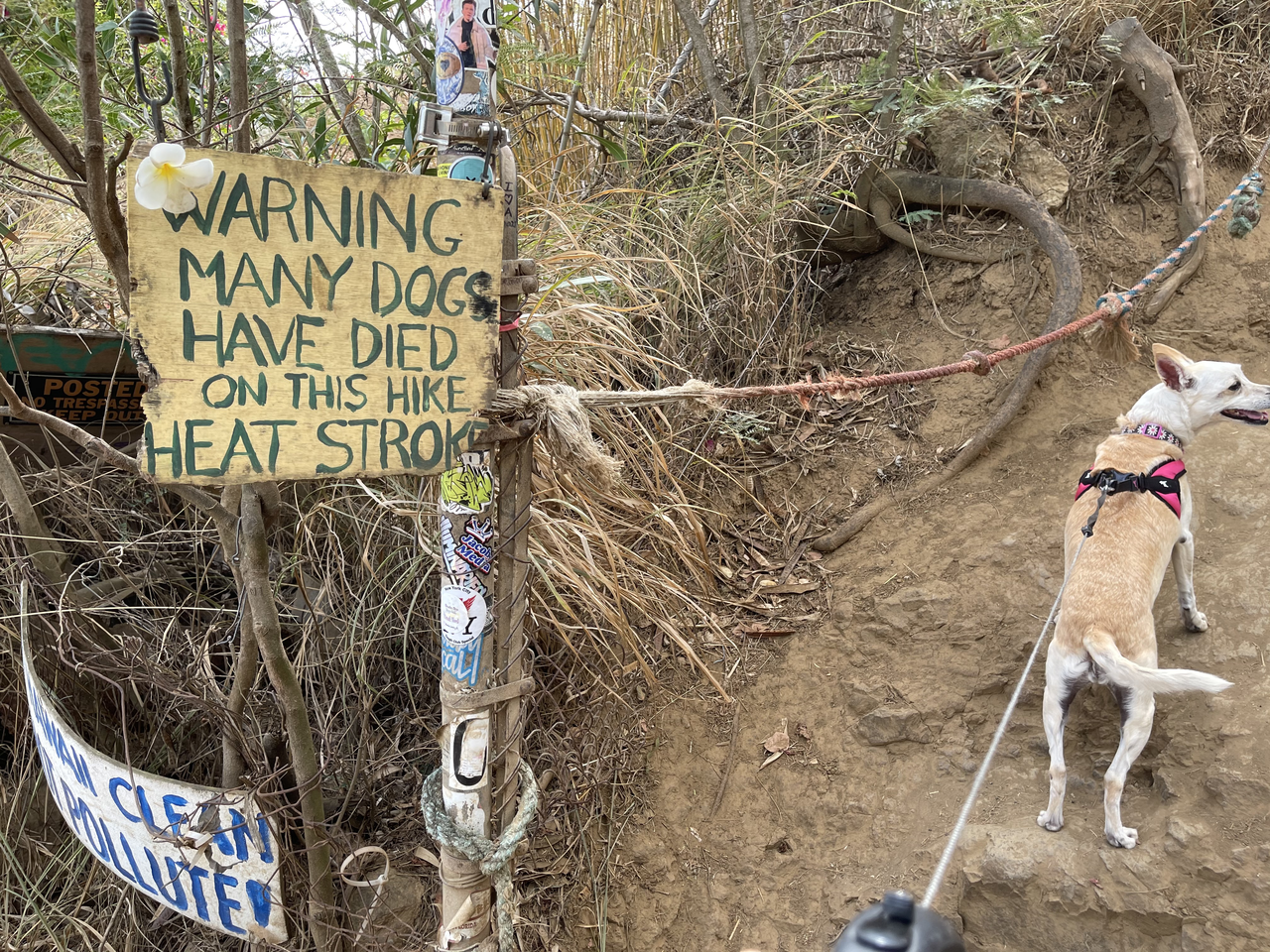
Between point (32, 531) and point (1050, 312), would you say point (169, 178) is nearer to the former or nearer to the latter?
point (32, 531)

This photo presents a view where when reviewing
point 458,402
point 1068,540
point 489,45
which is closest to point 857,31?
point 1068,540

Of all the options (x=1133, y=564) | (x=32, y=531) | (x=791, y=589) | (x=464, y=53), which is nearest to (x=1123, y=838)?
(x=1133, y=564)

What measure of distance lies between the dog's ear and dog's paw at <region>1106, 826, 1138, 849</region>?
1421mm

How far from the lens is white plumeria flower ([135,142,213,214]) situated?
1366 millimetres

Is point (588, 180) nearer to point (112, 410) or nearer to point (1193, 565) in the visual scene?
point (112, 410)

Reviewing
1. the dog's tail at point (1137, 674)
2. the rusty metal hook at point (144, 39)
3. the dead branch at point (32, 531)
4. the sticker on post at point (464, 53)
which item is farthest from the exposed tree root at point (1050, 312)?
the rusty metal hook at point (144, 39)

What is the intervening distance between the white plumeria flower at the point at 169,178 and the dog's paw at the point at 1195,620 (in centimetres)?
305

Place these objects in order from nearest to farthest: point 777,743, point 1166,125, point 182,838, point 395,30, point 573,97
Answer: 1. point 182,838
2. point 395,30
3. point 777,743
4. point 573,97
5. point 1166,125

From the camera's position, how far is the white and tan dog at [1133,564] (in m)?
2.34

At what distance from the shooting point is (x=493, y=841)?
6.43 feet

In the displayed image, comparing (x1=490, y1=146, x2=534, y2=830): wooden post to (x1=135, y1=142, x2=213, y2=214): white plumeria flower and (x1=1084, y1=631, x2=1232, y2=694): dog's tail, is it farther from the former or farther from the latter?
(x1=1084, y1=631, x2=1232, y2=694): dog's tail

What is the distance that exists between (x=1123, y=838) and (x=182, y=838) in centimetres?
251

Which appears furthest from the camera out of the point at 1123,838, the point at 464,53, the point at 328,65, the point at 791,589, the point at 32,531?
the point at 791,589

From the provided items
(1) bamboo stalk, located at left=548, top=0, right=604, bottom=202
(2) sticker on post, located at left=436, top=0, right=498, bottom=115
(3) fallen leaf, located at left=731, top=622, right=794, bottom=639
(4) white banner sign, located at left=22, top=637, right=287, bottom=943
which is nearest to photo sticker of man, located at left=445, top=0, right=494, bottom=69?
(2) sticker on post, located at left=436, top=0, right=498, bottom=115
